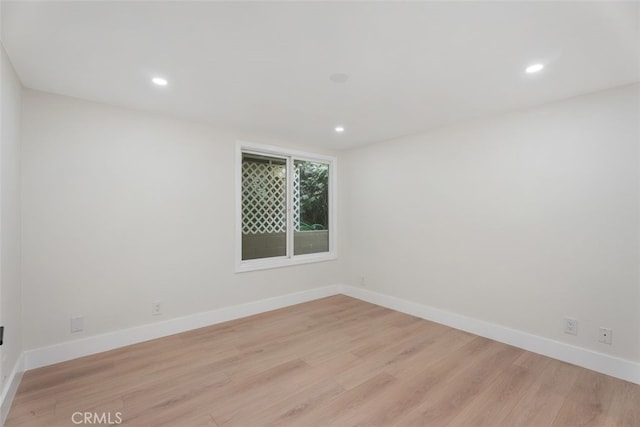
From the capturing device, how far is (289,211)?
4133 mm

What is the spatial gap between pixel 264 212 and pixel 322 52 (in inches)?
96.8

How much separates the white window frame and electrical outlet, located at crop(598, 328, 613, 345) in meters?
3.08

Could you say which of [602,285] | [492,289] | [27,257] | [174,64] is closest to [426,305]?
[492,289]

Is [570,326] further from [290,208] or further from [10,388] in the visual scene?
[10,388]

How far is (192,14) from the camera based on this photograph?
148 centimetres

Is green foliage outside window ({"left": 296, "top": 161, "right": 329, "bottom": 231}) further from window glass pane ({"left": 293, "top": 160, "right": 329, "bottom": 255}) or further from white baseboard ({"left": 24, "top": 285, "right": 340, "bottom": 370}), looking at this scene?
white baseboard ({"left": 24, "top": 285, "right": 340, "bottom": 370})

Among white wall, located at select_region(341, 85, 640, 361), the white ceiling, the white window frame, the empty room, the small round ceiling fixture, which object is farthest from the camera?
the white window frame

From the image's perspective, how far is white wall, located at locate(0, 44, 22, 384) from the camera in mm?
1808

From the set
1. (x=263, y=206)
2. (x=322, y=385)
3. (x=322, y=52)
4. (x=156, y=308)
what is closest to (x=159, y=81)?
(x=322, y=52)

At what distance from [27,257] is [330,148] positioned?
12.0 feet

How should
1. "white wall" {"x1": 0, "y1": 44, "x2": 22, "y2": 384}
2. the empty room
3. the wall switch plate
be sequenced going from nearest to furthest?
1. the empty room
2. "white wall" {"x1": 0, "y1": 44, "x2": 22, "y2": 384}
3. the wall switch plate

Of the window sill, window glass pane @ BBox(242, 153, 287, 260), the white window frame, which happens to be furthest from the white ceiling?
the window sill

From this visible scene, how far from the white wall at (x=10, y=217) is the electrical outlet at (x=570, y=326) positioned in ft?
14.0

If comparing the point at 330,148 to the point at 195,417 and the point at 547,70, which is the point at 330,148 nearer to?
the point at 547,70
